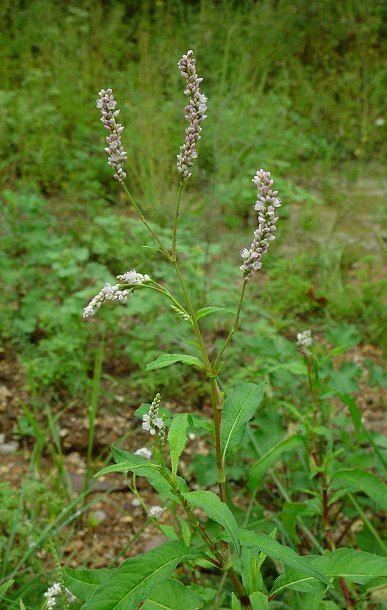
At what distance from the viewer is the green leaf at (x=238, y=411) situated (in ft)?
4.23

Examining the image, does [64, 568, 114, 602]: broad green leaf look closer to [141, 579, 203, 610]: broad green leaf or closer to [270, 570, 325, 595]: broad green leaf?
[141, 579, 203, 610]: broad green leaf

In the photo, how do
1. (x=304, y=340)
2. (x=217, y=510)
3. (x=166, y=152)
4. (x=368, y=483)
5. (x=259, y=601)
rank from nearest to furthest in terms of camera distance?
1. (x=217, y=510)
2. (x=259, y=601)
3. (x=368, y=483)
4. (x=304, y=340)
5. (x=166, y=152)

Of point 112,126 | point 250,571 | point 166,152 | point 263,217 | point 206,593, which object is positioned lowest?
point 206,593

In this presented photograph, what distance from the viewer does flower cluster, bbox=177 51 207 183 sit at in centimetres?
107

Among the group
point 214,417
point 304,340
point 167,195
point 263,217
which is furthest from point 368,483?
point 167,195

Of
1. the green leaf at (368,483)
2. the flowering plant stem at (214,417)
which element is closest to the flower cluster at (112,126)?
the flowering plant stem at (214,417)

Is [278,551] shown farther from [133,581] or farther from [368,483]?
[368,483]

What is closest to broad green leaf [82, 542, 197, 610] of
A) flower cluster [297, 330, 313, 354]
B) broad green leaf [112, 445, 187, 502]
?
broad green leaf [112, 445, 187, 502]

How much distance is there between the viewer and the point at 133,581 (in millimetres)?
1067

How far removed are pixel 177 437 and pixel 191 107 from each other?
0.62 m

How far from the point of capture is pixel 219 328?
11.1ft

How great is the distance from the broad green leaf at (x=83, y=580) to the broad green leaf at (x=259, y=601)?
0.28 m

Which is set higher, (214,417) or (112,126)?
(112,126)

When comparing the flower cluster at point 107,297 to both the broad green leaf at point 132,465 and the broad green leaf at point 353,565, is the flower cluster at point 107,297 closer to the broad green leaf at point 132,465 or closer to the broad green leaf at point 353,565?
the broad green leaf at point 132,465
